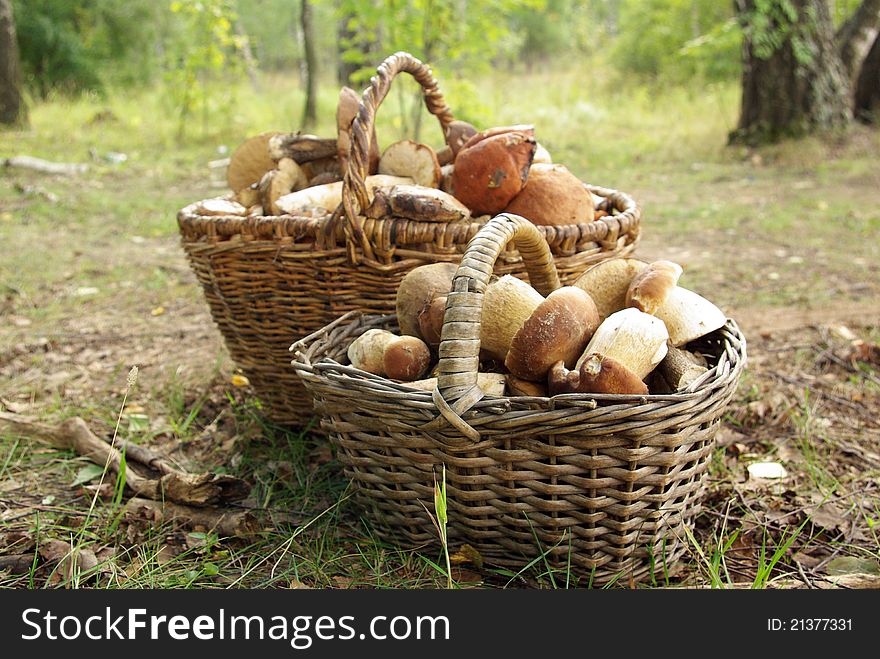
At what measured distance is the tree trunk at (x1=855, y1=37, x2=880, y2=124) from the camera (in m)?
7.94

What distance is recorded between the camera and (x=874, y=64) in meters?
7.99

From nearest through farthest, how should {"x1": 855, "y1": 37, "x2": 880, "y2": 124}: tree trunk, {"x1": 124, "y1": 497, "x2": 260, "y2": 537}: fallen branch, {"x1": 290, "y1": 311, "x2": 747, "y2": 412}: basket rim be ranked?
{"x1": 290, "y1": 311, "x2": 747, "y2": 412}: basket rim, {"x1": 124, "y1": 497, "x2": 260, "y2": 537}: fallen branch, {"x1": 855, "y1": 37, "x2": 880, "y2": 124}: tree trunk

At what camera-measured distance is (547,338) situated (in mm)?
1585

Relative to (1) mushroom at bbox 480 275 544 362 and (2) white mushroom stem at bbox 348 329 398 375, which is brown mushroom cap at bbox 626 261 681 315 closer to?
(1) mushroom at bbox 480 275 544 362

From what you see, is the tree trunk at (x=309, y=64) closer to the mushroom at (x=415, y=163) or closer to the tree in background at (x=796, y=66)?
the tree in background at (x=796, y=66)

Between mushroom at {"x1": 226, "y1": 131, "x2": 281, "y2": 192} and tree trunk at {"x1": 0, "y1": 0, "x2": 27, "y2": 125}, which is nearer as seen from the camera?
mushroom at {"x1": 226, "y1": 131, "x2": 281, "y2": 192}

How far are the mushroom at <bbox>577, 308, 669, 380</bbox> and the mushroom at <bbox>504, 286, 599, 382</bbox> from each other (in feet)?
0.15

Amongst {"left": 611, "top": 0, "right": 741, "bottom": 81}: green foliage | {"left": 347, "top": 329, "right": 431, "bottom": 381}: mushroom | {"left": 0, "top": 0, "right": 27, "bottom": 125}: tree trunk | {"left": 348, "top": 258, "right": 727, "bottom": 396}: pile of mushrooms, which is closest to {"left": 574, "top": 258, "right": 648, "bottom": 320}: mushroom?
{"left": 348, "top": 258, "right": 727, "bottom": 396}: pile of mushrooms

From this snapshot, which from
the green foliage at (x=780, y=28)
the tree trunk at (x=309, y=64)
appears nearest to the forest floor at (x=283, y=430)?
the green foliage at (x=780, y=28)

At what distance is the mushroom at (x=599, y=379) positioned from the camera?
150cm

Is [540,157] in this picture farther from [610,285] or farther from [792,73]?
[792,73]

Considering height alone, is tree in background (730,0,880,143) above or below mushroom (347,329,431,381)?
above

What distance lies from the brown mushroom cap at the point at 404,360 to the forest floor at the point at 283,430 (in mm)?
423

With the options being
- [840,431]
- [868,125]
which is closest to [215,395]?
[840,431]
